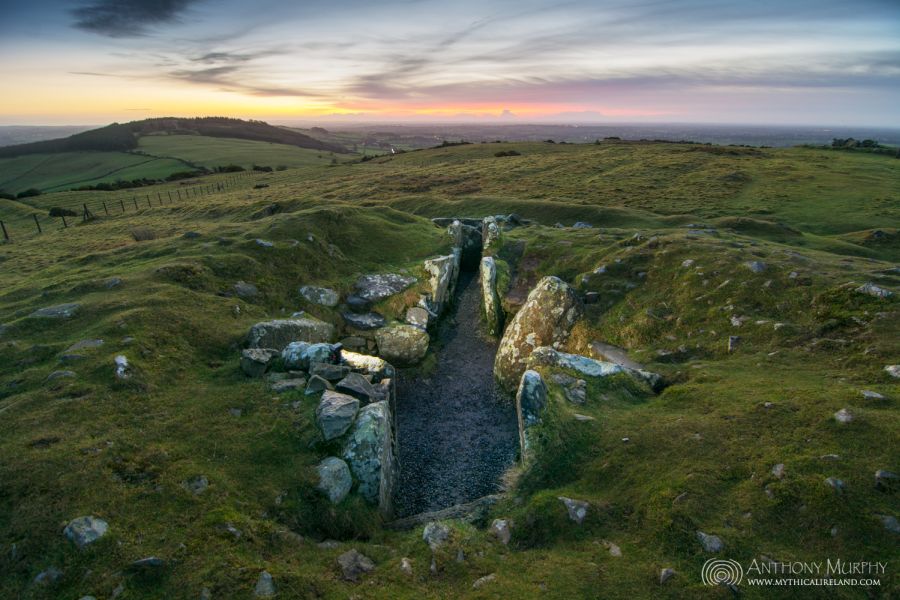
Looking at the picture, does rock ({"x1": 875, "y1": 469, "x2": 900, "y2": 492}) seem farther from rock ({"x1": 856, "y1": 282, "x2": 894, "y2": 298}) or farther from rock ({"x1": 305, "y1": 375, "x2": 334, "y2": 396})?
rock ({"x1": 305, "y1": 375, "x2": 334, "y2": 396})

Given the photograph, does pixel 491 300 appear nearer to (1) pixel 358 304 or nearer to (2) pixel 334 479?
(1) pixel 358 304

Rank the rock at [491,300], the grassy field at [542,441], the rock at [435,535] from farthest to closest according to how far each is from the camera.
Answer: the rock at [491,300] < the rock at [435,535] < the grassy field at [542,441]

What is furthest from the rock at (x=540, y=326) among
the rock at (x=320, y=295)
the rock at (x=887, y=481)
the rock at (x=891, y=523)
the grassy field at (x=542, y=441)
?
the rock at (x=891, y=523)

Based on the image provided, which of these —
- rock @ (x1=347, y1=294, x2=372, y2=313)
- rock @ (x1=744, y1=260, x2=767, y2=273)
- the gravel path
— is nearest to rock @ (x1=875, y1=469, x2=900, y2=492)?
the gravel path

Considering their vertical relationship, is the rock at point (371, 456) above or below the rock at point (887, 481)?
below

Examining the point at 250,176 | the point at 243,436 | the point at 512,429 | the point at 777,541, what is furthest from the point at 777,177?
the point at 250,176

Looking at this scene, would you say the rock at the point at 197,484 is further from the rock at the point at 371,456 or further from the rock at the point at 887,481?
the rock at the point at 887,481
